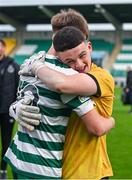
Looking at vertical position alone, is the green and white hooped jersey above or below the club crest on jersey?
below

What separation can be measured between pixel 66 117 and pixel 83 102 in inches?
5.6

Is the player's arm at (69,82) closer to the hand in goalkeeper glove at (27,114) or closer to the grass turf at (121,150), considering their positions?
the hand in goalkeeper glove at (27,114)

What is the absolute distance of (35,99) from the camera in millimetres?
2697

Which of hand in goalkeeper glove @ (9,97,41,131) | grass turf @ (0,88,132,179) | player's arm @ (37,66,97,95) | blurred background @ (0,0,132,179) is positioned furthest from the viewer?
blurred background @ (0,0,132,179)

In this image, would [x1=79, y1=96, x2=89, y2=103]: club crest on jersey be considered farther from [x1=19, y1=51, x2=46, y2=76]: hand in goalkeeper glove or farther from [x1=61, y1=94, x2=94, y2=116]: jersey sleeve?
[x1=19, y1=51, x2=46, y2=76]: hand in goalkeeper glove

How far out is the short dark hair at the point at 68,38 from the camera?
260 centimetres

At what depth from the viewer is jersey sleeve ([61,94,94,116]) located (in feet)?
8.53

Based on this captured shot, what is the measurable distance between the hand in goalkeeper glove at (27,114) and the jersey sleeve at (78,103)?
0.17 metres

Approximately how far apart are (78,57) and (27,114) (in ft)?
1.27

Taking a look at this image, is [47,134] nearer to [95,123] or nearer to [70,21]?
[95,123]

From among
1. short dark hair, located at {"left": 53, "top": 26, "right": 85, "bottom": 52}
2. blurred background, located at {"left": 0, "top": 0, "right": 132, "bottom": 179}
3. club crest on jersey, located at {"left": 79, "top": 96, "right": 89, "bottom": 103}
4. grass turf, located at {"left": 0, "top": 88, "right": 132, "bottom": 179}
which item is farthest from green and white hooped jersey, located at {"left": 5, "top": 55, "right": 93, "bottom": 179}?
blurred background, located at {"left": 0, "top": 0, "right": 132, "bottom": 179}

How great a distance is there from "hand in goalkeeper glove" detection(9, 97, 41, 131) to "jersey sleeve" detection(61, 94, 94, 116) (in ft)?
0.55

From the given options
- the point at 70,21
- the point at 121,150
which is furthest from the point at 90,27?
the point at 70,21

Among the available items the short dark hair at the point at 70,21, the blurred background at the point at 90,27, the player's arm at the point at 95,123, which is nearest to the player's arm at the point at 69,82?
the player's arm at the point at 95,123
